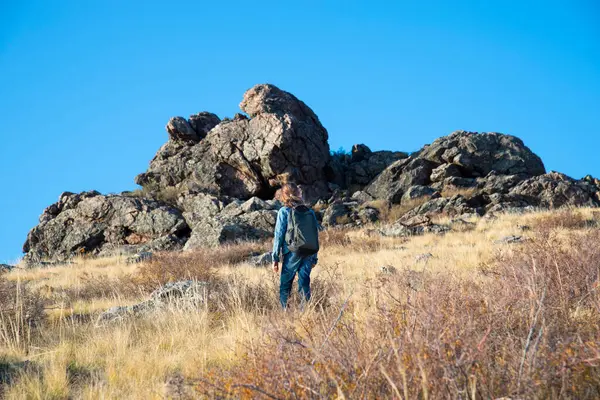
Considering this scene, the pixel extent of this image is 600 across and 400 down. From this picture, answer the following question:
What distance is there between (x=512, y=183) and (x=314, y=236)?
2575 cm

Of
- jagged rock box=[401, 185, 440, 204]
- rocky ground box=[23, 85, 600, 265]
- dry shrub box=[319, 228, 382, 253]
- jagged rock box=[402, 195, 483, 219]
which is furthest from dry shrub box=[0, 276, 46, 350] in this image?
jagged rock box=[401, 185, 440, 204]

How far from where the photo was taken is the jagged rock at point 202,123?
43875 mm

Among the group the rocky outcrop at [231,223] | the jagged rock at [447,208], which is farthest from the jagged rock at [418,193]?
the rocky outcrop at [231,223]

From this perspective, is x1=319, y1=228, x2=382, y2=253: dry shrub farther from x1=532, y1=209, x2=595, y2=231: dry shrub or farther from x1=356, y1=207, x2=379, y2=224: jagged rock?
x1=356, y1=207, x2=379, y2=224: jagged rock

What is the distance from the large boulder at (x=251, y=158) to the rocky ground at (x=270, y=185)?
0.08 metres

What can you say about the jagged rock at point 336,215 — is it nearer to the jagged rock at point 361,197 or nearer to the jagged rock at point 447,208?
the jagged rock at point 447,208

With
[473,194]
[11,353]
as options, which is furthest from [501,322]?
[473,194]

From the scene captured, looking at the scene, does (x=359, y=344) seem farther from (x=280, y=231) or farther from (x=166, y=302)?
(x=166, y=302)

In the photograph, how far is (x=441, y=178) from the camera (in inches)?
1340

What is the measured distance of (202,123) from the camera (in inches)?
1757

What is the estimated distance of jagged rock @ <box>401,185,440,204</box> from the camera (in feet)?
102

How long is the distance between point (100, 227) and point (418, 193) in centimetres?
1985

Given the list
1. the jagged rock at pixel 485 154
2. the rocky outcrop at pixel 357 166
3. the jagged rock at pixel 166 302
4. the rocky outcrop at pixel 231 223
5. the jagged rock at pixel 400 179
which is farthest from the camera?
the rocky outcrop at pixel 357 166

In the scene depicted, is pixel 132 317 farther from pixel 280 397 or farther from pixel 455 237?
pixel 455 237
